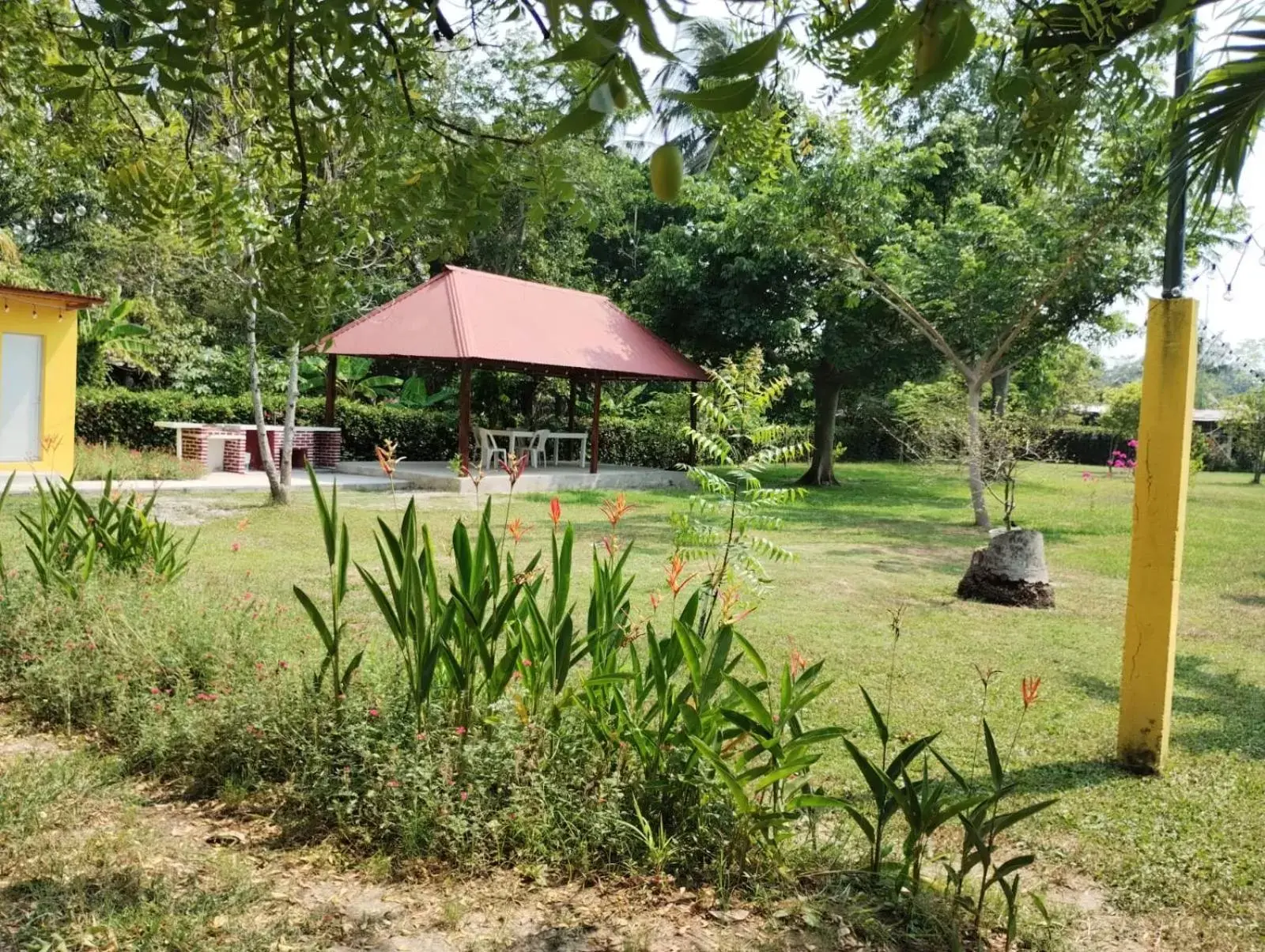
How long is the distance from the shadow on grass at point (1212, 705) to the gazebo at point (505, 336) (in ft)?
40.5

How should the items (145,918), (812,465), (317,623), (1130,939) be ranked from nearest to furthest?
(145,918), (1130,939), (317,623), (812,465)

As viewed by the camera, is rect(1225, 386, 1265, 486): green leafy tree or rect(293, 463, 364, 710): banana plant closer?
rect(293, 463, 364, 710): banana plant

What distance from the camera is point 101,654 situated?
423 centimetres

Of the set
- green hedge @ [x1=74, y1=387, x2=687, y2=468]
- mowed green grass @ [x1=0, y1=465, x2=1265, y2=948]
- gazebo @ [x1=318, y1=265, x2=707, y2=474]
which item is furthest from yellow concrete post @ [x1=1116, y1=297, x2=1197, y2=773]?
green hedge @ [x1=74, y1=387, x2=687, y2=468]

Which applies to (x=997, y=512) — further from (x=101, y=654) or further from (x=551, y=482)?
(x=101, y=654)

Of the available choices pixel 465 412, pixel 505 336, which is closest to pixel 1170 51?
pixel 465 412

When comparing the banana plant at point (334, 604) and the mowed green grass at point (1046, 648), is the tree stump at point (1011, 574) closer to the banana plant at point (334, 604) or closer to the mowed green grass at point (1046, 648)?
the mowed green grass at point (1046, 648)

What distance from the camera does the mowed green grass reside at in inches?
141

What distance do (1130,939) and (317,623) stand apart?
115 inches

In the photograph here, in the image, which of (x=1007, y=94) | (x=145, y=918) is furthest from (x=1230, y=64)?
(x=145, y=918)

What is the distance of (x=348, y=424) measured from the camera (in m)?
21.5

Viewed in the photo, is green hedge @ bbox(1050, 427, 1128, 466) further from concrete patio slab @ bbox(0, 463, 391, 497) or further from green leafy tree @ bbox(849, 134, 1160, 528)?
concrete patio slab @ bbox(0, 463, 391, 497)

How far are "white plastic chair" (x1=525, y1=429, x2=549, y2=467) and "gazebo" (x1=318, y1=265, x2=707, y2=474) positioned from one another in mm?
1068

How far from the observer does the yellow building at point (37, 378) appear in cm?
1427
